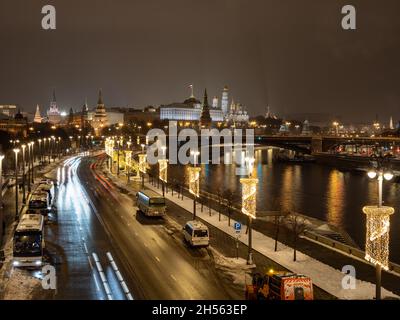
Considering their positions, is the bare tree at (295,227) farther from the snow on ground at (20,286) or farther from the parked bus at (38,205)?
the parked bus at (38,205)

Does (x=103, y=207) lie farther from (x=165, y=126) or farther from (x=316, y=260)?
(x=165, y=126)

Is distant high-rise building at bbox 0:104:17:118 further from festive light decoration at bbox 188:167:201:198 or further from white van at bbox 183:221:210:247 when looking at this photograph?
white van at bbox 183:221:210:247

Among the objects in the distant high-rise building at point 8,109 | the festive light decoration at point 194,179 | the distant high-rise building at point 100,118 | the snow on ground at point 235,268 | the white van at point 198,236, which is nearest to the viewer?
the snow on ground at point 235,268

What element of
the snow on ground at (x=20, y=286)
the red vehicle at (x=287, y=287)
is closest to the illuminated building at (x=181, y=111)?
the snow on ground at (x=20, y=286)

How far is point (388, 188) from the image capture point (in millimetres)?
34094

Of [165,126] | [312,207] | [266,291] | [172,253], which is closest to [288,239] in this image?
[172,253]

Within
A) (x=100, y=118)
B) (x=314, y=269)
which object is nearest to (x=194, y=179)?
(x=314, y=269)

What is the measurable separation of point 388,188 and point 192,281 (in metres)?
27.3

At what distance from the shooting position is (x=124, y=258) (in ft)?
37.4

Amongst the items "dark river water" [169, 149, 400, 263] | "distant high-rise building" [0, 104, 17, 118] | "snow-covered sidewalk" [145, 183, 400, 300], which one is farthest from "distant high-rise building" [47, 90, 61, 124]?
"snow-covered sidewalk" [145, 183, 400, 300]

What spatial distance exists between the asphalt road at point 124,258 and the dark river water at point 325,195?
607 cm

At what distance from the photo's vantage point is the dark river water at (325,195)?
787 inches

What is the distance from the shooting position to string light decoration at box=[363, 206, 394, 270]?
7.63 metres
